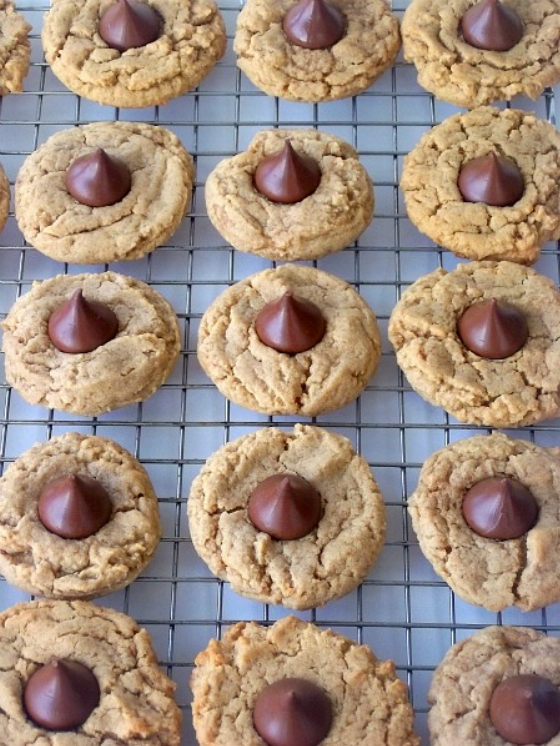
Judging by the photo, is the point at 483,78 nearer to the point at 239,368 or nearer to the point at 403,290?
the point at 403,290

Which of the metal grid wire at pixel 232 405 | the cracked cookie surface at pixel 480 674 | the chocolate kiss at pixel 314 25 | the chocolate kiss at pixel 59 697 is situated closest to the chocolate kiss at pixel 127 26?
the metal grid wire at pixel 232 405

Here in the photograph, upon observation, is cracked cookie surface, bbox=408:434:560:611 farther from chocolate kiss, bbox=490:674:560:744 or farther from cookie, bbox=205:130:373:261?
cookie, bbox=205:130:373:261

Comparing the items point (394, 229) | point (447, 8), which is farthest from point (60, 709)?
point (447, 8)

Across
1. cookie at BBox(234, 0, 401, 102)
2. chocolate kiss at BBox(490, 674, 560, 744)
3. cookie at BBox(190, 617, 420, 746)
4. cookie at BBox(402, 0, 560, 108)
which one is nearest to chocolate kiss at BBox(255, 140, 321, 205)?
cookie at BBox(234, 0, 401, 102)

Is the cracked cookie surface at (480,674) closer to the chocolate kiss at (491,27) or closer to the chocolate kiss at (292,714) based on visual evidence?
the chocolate kiss at (292,714)

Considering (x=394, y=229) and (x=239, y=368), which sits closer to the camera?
(x=239, y=368)

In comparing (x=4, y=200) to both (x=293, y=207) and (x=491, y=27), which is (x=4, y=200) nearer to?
(x=293, y=207)

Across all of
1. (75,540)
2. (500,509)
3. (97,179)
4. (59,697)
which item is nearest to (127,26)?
(97,179)
